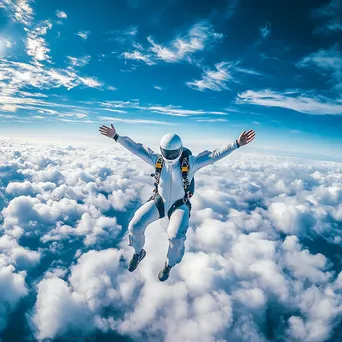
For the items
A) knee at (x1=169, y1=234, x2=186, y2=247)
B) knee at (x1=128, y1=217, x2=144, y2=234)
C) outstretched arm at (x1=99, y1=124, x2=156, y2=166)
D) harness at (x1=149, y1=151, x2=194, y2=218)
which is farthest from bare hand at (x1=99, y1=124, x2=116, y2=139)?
knee at (x1=169, y1=234, x2=186, y2=247)

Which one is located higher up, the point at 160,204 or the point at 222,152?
the point at 222,152

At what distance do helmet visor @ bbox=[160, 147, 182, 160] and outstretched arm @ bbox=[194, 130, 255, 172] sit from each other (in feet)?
1.60

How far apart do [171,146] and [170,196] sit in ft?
3.69

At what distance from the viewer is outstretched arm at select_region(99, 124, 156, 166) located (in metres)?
4.28

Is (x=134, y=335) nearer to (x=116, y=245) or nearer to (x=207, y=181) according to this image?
(x=116, y=245)

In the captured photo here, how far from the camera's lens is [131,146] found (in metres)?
4.40

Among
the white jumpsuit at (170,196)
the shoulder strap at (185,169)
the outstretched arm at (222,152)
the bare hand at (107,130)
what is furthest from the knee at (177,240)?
the bare hand at (107,130)

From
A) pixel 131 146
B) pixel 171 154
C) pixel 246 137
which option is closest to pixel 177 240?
pixel 171 154

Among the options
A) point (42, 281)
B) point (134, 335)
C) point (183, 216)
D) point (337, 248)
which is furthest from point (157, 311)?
point (183, 216)

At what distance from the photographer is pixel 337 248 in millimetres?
140750

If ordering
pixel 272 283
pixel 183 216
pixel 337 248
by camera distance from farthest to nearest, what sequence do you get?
1. pixel 337 248
2. pixel 272 283
3. pixel 183 216

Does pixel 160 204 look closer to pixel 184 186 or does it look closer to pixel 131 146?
pixel 184 186

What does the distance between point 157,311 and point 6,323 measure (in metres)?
71.9

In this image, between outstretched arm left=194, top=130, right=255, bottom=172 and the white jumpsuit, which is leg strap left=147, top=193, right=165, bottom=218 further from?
outstretched arm left=194, top=130, right=255, bottom=172
